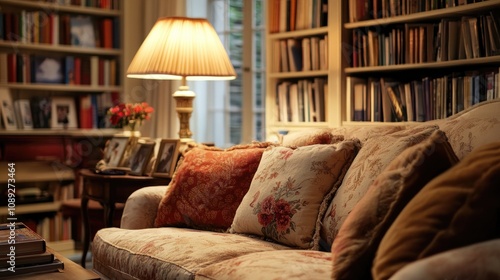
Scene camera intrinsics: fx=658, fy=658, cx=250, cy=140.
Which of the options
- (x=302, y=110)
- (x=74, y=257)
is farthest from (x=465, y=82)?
(x=74, y=257)

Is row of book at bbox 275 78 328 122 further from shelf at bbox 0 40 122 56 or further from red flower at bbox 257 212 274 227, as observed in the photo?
red flower at bbox 257 212 274 227

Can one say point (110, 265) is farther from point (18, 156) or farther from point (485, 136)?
point (18, 156)

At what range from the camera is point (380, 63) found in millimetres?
3658

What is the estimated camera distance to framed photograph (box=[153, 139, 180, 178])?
3354 mm

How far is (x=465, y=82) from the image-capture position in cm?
321

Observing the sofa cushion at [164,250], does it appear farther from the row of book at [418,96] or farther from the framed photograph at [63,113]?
the framed photograph at [63,113]

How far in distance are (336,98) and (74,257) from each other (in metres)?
2.24

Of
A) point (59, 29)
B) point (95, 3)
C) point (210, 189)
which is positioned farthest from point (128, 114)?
point (95, 3)

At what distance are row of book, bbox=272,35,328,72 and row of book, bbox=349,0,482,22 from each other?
261 mm

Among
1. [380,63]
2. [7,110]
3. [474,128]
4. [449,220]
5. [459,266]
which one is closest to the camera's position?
[459,266]

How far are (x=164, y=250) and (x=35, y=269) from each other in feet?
1.71

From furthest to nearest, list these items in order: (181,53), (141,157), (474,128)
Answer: (141,157), (181,53), (474,128)

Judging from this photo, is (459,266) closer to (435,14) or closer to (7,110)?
(435,14)

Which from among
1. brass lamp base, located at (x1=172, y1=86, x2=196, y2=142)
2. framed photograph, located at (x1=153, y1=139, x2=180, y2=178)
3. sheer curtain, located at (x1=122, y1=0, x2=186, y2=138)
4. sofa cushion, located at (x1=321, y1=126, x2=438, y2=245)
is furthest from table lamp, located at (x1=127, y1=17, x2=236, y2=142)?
sheer curtain, located at (x1=122, y1=0, x2=186, y2=138)
